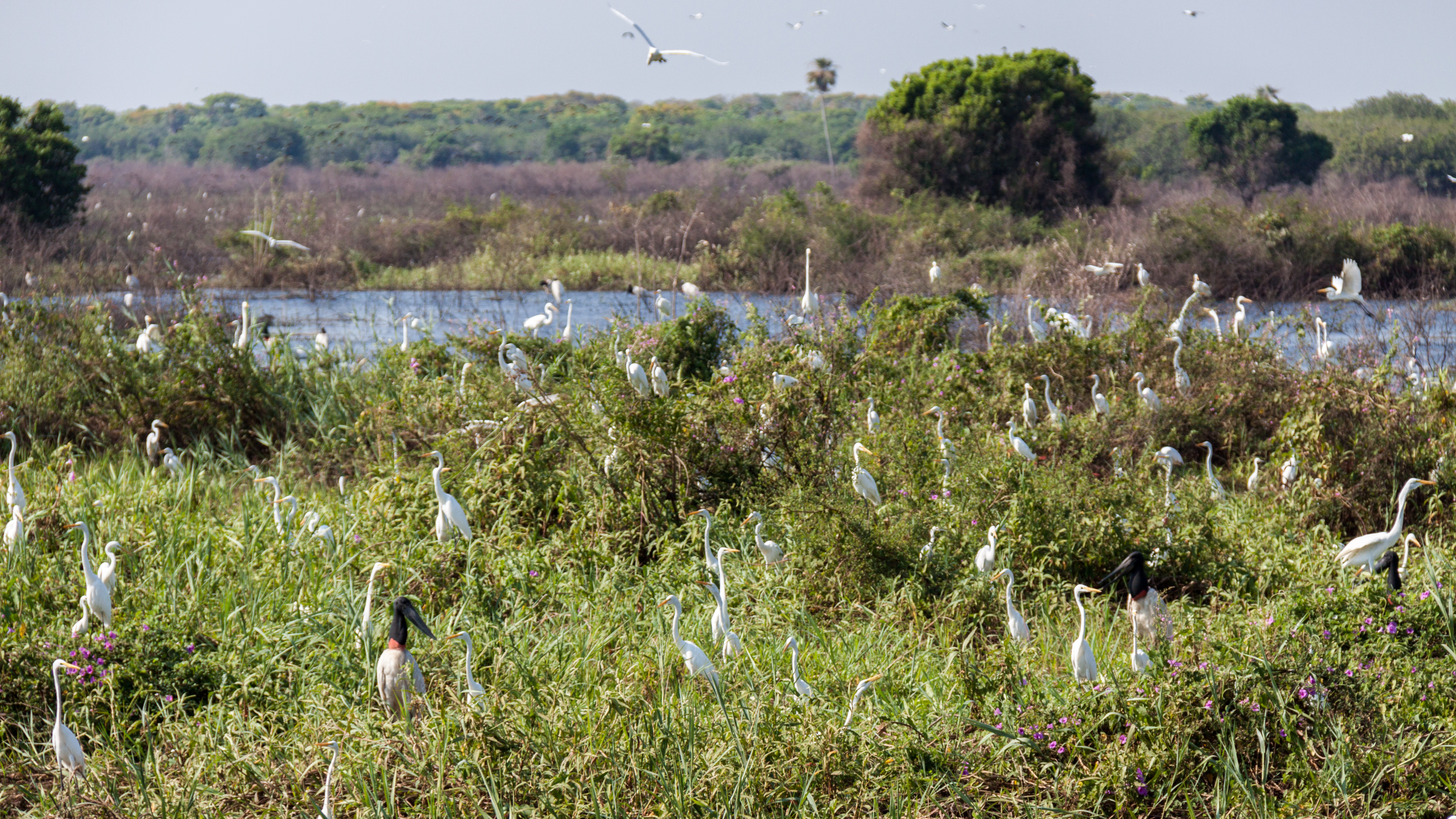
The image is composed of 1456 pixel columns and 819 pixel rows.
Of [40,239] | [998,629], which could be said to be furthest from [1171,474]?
[40,239]

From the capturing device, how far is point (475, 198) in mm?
33562

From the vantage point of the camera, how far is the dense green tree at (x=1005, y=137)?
2481cm

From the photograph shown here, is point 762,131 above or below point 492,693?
above

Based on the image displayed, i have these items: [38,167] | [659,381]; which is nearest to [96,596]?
[659,381]

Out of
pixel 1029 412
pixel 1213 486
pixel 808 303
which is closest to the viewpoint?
pixel 1213 486

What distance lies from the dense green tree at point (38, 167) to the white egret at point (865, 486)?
18.5 metres

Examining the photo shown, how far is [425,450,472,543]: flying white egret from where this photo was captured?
4.84 m

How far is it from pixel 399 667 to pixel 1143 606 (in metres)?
2.75

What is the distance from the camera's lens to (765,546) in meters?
4.93

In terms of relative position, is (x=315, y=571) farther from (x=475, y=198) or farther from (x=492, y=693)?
(x=475, y=198)

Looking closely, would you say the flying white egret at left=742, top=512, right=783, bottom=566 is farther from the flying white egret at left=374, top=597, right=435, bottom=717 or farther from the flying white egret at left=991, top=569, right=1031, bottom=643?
the flying white egret at left=374, top=597, right=435, bottom=717

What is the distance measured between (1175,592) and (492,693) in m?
3.30

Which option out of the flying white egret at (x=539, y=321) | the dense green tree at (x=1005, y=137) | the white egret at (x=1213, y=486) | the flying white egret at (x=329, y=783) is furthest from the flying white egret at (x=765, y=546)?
the dense green tree at (x=1005, y=137)

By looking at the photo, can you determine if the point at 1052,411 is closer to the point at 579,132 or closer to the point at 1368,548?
the point at 1368,548
